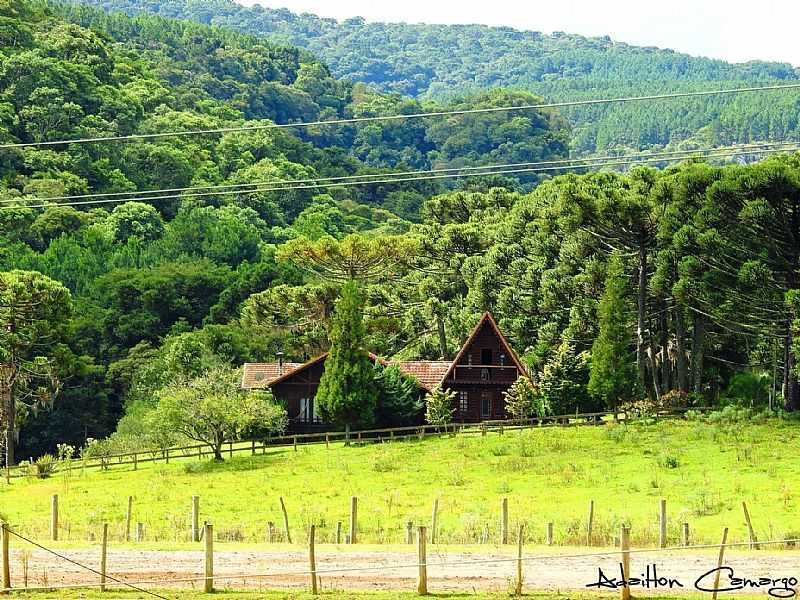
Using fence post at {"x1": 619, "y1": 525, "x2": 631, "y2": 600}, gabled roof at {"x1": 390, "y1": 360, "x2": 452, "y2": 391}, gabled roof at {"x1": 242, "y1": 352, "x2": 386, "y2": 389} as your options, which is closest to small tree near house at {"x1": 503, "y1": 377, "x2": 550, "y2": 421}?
gabled roof at {"x1": 390, "y1": 360, "x2": 452, "y2": 391}

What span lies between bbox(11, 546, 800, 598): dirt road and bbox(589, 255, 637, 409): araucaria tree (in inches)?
1191

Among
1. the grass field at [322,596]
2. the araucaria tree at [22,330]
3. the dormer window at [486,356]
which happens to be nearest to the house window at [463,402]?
the dormer window at [486,356]

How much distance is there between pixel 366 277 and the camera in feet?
273

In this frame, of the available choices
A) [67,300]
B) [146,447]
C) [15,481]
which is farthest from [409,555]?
[67,300]

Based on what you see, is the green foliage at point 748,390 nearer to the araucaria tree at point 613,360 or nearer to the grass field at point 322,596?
Answer: the araucaria tree at point 613,360

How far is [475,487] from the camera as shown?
45500mm

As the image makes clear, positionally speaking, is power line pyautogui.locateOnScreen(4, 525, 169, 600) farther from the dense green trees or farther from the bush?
the dense green trees

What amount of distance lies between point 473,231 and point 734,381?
2328 cm

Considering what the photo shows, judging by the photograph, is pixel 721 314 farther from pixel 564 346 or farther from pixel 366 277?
pixel 366 277

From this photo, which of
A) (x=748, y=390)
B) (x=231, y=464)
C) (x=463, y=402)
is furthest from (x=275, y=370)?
(x=748, y=390)

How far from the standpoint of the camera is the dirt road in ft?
87.9

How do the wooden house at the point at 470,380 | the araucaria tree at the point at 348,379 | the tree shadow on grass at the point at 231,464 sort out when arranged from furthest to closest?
the wooden house at the point at 470,380
the araucaria tree at the point at 348,379
the tree shadow on grass at the point at 231,464

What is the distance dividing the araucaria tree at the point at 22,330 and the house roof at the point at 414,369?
9351 mm

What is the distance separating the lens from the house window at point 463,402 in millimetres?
64125
